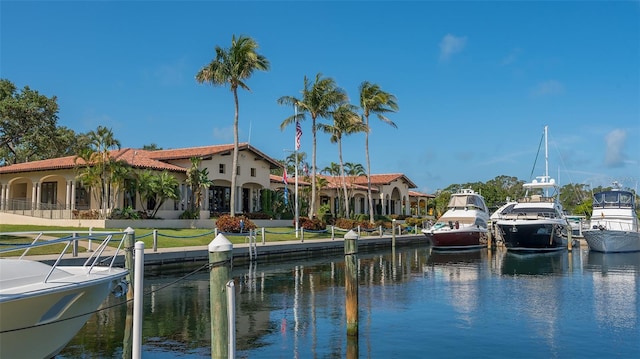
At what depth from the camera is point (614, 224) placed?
36.2 meters

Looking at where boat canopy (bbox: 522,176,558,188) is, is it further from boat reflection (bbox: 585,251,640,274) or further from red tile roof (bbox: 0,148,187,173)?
red tile roof (bbox: 0,148,187,173)

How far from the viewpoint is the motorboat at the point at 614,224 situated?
3478 cm

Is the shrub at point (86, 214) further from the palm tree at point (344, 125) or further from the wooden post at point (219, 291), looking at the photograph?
the wooden post at point (219, 291)

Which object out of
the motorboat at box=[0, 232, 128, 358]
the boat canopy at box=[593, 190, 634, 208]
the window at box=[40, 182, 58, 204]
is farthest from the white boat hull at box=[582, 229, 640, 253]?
the window at box=[40, 182, 58, 204]

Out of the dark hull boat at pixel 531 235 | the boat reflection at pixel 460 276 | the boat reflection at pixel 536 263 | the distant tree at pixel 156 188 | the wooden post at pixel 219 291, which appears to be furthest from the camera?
the dark hull boat at pixel 531 235

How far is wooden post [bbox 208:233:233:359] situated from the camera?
7.07 meters

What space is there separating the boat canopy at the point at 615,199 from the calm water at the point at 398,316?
15468 mm

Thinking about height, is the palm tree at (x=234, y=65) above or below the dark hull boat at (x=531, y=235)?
above

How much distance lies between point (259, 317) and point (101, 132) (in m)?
24.5

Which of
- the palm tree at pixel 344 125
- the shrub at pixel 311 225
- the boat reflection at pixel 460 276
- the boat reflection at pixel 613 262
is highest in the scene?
the palm tree at pixel 344 125

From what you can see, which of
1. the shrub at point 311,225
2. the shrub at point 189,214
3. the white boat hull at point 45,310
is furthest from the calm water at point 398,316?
the shrub at point 189,214

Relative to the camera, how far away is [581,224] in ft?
149

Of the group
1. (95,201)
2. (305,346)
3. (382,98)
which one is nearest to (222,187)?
(95,201)

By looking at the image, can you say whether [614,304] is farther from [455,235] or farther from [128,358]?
[455,235]
